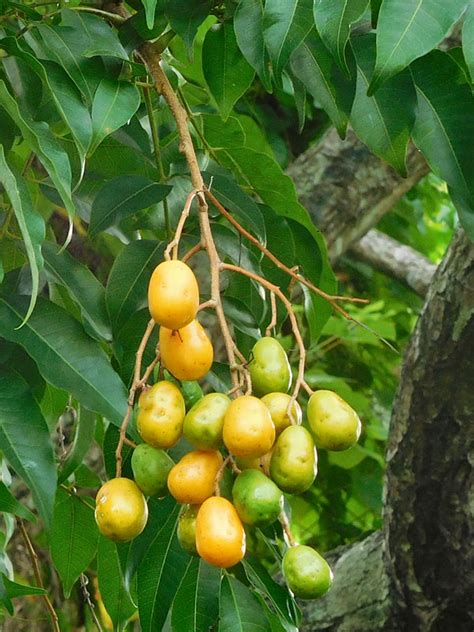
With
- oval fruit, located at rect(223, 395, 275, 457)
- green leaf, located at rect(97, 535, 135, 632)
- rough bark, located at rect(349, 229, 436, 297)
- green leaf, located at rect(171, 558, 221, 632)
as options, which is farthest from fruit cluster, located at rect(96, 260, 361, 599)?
rough bark, located at rect(349, 229, 436, 297)

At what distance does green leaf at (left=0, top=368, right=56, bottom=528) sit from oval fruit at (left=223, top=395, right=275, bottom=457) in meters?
0.18

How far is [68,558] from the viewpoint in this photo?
3.69 ft

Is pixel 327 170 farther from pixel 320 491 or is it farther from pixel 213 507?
pixel 213 507

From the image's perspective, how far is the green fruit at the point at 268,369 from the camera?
2.41ft

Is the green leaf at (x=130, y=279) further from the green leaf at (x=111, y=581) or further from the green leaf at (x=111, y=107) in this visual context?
the green leaf at (x=111, y=581)

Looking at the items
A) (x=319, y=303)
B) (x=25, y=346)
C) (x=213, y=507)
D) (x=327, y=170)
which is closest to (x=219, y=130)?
(x=319, y=303)

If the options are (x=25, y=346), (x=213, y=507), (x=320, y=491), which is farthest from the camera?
(x=320, y=491)

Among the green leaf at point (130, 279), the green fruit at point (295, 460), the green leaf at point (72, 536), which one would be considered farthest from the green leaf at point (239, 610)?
the green leaf at point (72, 536)

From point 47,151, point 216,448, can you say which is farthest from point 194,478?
point 47,151

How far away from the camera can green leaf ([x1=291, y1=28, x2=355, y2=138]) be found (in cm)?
86

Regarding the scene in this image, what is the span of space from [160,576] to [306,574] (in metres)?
0.22

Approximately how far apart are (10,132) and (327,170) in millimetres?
1100

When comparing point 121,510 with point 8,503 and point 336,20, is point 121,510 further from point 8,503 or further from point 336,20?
point 336,20

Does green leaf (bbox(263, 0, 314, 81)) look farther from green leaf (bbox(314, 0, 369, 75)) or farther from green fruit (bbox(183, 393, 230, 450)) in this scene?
green fruit (bbox(183, 393, 230, 450))
